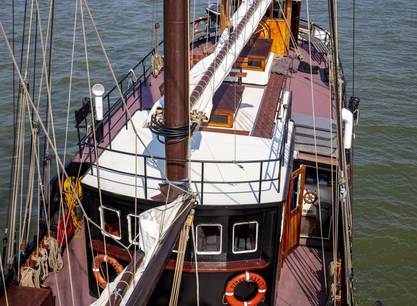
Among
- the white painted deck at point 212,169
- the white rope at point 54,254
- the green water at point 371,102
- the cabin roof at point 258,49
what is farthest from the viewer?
the green water at point 371,102

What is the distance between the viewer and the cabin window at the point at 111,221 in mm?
9780

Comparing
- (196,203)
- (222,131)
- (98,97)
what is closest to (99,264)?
(196,203)

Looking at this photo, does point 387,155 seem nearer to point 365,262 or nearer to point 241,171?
point 365,262

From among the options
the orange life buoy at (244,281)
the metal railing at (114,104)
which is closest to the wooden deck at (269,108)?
the metal railing at (114,104)

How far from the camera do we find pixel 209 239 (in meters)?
9.68

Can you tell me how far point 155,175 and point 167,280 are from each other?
6.43 feet

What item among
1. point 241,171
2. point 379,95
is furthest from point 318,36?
point 241,171

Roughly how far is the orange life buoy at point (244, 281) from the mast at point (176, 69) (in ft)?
9.84

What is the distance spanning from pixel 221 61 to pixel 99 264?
4823 mm

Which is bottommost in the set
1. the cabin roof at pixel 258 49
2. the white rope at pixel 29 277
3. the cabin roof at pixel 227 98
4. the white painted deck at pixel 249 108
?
the white rope at pixel 29 277

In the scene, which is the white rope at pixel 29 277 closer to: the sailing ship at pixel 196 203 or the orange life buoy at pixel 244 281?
the sailing ship at pixel 196 203

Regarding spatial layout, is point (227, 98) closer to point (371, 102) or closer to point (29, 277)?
point (29, 277)

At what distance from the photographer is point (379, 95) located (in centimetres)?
2572

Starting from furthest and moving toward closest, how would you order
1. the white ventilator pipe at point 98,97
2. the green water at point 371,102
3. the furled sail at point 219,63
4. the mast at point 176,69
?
the green water at point 371,102 → the white ventilator pipe at point 98,97 → the furled sail at point 219,63 → the mast at point 176,69
